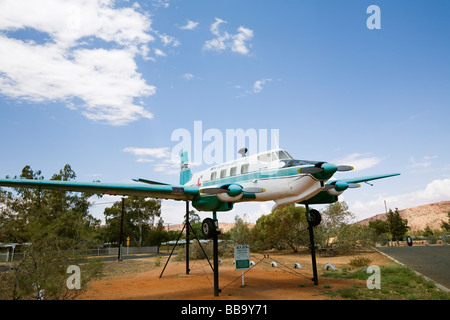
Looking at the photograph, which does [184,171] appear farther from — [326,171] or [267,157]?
[326,171]

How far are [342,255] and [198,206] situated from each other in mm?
24384

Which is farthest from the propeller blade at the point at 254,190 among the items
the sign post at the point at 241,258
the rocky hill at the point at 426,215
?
the rocky hill at the point at 426,215

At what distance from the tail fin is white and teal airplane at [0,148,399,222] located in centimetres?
871

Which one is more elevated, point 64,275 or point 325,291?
point 64,275

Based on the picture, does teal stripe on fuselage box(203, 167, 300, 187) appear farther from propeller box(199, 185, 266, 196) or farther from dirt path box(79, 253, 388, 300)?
dirt path box(79, 253, 388, 300)

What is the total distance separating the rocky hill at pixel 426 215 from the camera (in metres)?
107

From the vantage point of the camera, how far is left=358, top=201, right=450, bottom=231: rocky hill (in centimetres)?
10678

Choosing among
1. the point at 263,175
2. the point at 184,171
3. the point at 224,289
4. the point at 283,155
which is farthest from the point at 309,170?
the point at 184,171

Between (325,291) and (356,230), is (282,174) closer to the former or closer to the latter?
(325,291)

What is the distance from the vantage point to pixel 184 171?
2181cm

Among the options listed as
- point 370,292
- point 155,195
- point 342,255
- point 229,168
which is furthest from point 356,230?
point 155,195

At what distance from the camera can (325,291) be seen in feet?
38.3

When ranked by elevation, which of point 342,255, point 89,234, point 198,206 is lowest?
point 342,255
